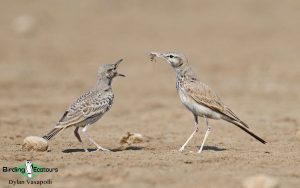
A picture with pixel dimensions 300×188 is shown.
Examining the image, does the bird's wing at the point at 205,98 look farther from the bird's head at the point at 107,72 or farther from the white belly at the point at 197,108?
the bird's head at the point at 107,72

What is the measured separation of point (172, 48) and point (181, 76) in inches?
452

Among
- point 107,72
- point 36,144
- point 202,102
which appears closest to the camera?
point 36,144

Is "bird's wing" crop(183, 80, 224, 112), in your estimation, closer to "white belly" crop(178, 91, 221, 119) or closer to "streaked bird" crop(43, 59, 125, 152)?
"white belly" crop(178, 91, 221, 119)

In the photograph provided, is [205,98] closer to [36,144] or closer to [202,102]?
[202,102]

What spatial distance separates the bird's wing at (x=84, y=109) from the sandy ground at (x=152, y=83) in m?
0.43

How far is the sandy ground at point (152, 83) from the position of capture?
8.26 metres

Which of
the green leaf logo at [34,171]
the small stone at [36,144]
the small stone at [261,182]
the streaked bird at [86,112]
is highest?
the streaked bird at [86,112]

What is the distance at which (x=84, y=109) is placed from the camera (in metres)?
9.23

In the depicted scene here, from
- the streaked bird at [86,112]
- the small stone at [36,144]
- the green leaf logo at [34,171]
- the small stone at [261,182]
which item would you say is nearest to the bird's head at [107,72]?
the streaked bird at [86,112]

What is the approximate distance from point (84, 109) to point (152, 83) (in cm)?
832

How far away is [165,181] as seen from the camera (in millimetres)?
7367

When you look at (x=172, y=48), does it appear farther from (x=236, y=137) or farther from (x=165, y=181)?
(x=165, y=181)

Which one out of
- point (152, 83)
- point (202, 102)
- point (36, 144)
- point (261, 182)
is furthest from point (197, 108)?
point (152, 83)

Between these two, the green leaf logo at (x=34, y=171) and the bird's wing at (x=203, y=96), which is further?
the bird's wing at (x=203, y=96)
